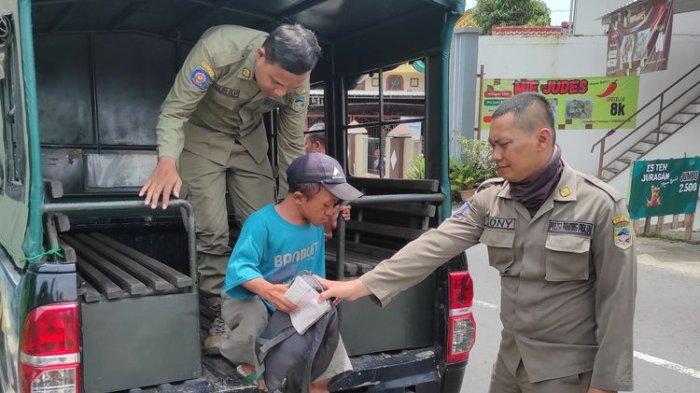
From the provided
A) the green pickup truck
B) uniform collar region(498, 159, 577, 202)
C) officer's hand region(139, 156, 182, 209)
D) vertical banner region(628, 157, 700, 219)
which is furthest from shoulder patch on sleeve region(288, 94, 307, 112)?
vertical banner region(628, 157, 700, 219)

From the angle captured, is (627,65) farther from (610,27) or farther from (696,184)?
(696,184)

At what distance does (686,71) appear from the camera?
13.5m

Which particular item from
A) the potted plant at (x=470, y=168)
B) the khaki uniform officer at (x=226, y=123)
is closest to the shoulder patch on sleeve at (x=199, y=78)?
the khaki uniform officer at (x=226, y=123)

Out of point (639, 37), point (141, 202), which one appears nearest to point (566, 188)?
point (141, 202)

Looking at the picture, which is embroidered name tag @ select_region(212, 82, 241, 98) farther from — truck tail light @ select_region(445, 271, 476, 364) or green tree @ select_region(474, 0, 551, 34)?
green tree @ select_region(474, 0, 551, 34)

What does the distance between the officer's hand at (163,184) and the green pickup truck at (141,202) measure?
7cm

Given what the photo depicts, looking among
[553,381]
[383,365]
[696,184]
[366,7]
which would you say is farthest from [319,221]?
[696,184]

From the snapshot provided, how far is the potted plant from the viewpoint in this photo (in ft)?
43.4

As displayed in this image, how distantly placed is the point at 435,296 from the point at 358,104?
1.67 metres

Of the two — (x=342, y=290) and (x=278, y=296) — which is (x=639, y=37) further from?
(x=278, y=296)

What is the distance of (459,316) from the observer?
2.89 meters

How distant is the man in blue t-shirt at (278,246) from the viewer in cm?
233

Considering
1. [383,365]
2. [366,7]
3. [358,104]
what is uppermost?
[366,7]

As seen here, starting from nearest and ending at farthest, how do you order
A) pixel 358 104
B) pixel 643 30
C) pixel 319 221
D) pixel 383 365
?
pixel 319 221 < pixel 383 365 < pixel 358 104 < pixel 643 30
